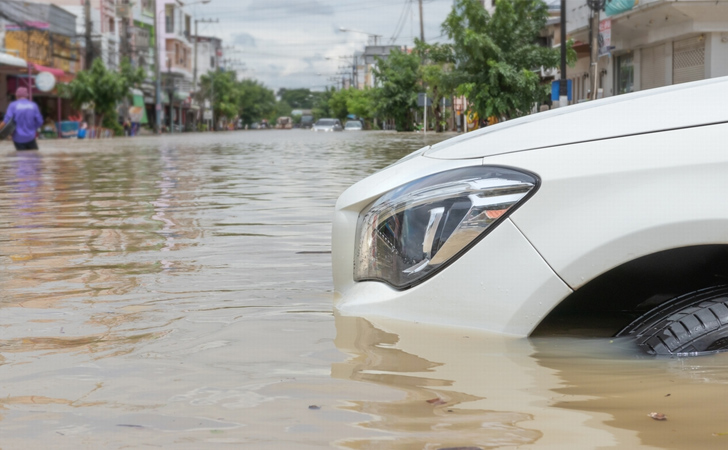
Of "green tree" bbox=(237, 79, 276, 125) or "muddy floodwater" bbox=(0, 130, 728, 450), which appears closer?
"muddy floodwater" bbox=(0, 130, 728, 450)

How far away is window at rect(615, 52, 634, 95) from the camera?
37031 millimetres

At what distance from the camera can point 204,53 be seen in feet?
437

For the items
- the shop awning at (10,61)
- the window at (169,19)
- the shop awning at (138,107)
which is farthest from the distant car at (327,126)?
the shop awning at (10,61)

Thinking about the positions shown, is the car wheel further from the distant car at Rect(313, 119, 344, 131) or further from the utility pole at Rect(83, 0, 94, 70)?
the distant car at Rect(313, 119, 344, 131)

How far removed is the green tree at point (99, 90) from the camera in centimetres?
5353

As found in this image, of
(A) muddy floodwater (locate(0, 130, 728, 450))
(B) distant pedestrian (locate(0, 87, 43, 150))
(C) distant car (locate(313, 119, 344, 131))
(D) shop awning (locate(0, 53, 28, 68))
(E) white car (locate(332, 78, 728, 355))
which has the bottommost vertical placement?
(A) muddy floodwater (locate(0, 130, 728, 450))

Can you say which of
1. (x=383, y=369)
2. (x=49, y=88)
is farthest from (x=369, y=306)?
(x=49, y=88)

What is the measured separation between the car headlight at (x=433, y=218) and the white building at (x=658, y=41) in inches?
894

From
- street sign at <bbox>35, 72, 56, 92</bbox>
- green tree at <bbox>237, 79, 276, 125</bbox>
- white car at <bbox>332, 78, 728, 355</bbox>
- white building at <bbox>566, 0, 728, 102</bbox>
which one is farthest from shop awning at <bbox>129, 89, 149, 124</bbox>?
white car at <bbox>332, 78, 728, 355</bbox>

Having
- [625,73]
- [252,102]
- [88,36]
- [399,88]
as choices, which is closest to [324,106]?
[252,102]

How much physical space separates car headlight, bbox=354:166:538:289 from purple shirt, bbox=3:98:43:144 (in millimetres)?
24575

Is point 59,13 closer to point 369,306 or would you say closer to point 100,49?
point 100,49

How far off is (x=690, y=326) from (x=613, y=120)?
2.00ft

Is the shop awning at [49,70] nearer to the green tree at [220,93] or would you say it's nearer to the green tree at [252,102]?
the green tree at [220,93]
